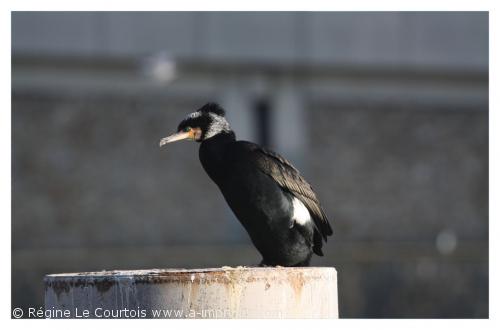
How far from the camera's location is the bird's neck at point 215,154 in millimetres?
6141

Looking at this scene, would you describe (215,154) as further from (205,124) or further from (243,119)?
(243,119)

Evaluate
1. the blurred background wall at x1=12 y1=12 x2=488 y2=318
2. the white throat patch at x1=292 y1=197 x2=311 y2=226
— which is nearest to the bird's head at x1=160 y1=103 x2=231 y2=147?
the white throat patch at x1=292 y1=197 x2=311 y2=226

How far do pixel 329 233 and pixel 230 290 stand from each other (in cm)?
181

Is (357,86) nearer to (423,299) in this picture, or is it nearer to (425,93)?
(425,93)

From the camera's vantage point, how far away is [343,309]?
1062cm

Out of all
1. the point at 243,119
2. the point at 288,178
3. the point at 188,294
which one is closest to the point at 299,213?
the point at 288,178

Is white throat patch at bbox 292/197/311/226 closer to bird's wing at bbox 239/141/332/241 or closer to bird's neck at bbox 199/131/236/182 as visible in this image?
bird's wing at bbox 239/141/332/241

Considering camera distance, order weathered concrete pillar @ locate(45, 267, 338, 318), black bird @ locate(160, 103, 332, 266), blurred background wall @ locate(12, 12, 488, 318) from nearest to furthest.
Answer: weathered concrete pillar @ locate(45, 267, 338, 318) < black bird @ locate(160, 103, 332, 266) < blurred background wall @ locate(12, 12, 488, 318)

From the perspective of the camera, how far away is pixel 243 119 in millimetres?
14453

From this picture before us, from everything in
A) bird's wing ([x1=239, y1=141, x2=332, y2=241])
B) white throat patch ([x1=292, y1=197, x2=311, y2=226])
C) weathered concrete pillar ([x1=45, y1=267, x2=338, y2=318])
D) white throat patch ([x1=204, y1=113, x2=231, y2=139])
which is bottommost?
weathered concrete pillar ([x1=45, y1=267, x2=338, y2=318])

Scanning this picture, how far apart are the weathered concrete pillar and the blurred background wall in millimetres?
7991

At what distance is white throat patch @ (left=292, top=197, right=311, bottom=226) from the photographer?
6230mm

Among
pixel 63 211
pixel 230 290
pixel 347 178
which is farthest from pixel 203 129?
pixel 347 178

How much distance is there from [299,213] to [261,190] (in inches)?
11.3
